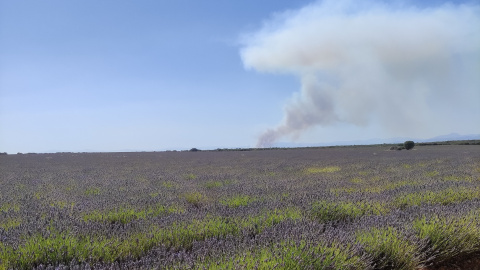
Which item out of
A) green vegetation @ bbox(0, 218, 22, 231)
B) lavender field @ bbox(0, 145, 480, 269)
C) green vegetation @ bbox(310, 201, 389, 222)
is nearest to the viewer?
lavender field @ bbox(0, 145, 480, 269)

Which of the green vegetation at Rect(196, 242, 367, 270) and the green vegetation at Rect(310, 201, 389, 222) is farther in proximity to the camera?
the green vegetation at Rect(310, 201, 389, 222)

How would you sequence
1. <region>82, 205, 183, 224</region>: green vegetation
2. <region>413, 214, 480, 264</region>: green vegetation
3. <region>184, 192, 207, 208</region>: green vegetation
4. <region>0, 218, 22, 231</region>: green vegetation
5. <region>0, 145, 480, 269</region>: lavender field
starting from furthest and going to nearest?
<region>184, 192, 207, 208</region>: green vegetation < <region>82, 205, 183, 224</region>: green vegetation < <region>0, 218, 22, 231</region>: green vegetation < <region>413, 214, 480, 264</region>: green vegetation < <region>0, 145, 480, 269</region>: lavender field

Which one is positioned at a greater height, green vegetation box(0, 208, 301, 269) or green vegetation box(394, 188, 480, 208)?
green vegetation box(0, 208, 301, 269)

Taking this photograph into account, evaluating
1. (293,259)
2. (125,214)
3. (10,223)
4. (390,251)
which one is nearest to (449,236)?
(390,251)

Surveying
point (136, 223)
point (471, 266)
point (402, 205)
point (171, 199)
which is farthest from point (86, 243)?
point (402, 205)

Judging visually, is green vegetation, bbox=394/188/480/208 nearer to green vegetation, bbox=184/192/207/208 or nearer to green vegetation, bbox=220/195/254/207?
green vegetation, bbox=220/195/254/207

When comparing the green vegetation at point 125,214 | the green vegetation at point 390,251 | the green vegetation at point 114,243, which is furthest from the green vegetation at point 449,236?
the green vegetation at point 125,214

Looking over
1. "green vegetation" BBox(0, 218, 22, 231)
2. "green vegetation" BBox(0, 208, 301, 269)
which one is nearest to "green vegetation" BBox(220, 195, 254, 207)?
"green vegetation" BBox(0, 208, 301, 269)

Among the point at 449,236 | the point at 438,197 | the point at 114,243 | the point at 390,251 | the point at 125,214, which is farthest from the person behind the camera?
the point at 438,197

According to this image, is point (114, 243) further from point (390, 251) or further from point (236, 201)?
point (236, 201)

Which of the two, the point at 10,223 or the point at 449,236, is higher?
the point at 10,223

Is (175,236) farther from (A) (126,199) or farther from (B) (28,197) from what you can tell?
(B) (28,197)

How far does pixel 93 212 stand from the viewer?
4.16m

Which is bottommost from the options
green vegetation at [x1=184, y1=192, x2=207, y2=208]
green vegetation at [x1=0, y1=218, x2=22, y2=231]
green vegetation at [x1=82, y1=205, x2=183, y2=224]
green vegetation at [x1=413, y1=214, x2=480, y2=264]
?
green vegetation at [x1=413, y1=214, x2=480, y2=264]
